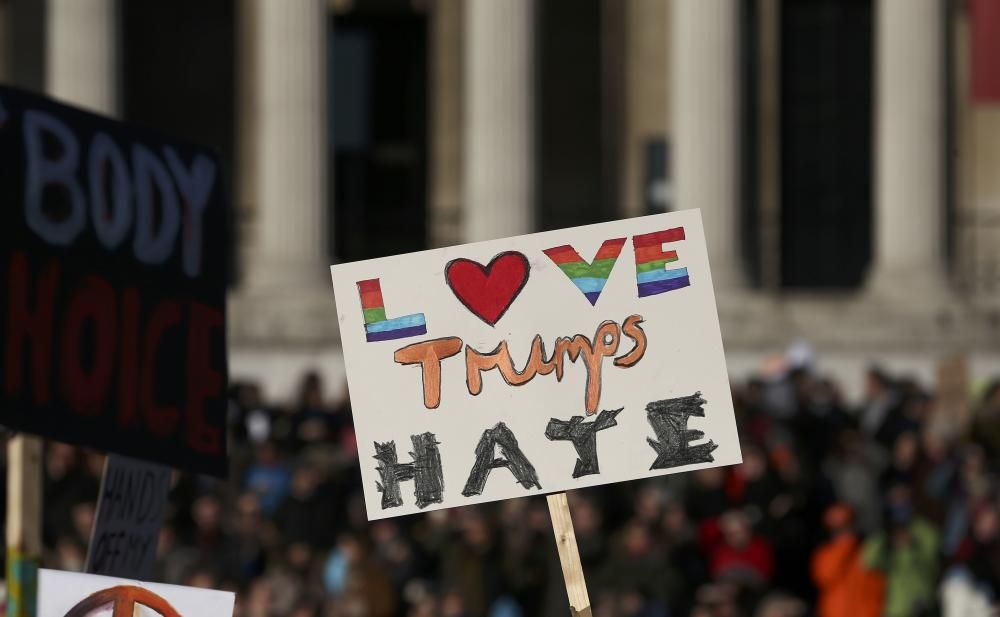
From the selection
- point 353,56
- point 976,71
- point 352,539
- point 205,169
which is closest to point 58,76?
point 353,56

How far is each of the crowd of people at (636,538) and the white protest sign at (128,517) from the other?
11086mm

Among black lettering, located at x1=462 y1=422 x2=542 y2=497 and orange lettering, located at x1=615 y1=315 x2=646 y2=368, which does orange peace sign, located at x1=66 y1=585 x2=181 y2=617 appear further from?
orange lettering, located at x1=615 y1=315 x2=646 y2=368

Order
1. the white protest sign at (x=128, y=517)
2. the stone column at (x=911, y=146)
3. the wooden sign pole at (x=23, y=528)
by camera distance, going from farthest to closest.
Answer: the stone column at (x=911, y=146) < the white protest sign at (x=128, y=517) < the wooden sign pole at (x=23, y=528)

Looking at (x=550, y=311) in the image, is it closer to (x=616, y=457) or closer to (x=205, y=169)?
(x=616, y=457)

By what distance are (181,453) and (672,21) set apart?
3449 cm

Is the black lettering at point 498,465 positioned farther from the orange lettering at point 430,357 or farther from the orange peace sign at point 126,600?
the orange peace sign at point 126,600

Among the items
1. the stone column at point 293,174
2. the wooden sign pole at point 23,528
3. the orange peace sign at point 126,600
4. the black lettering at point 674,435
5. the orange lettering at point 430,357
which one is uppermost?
the stone column at point 293,174

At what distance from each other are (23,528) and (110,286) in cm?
119

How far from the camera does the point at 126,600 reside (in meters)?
10.6

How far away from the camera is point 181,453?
11.6 meters

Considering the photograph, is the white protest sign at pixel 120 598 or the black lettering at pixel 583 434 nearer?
the white protest sign at pixel 120 598

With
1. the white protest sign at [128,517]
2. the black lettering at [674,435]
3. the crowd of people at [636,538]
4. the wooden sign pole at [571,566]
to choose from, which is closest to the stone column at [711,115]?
the crowd of people at [636,538]

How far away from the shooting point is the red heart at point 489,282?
1112cm

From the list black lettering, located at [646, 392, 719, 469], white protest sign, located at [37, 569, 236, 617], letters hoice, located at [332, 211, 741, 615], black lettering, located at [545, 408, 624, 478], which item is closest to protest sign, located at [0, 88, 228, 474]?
white protest sign, located at [37, 569, 236, 617]
